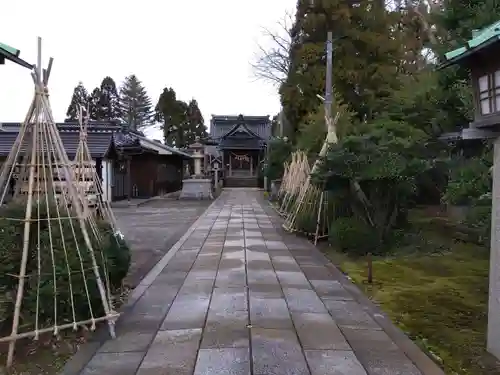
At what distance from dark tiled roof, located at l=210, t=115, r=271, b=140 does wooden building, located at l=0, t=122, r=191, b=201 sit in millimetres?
16431

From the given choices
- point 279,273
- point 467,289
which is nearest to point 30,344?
point 279,273

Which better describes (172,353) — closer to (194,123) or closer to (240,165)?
(240,165)

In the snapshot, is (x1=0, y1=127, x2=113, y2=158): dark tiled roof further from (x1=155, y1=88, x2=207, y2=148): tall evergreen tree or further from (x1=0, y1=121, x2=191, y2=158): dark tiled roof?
(x1=155, y1=88, x2=207, y2=148): tall evergreen tree

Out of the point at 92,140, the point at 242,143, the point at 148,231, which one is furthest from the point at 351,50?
the point at 242,143

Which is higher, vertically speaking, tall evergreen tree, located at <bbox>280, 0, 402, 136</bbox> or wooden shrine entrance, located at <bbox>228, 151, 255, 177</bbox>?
tall evergreen tree, located at <bbox>280, 0, 402, 136</bbox>

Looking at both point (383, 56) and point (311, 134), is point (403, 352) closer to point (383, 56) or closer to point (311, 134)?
point (311, 134)

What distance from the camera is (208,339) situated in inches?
174

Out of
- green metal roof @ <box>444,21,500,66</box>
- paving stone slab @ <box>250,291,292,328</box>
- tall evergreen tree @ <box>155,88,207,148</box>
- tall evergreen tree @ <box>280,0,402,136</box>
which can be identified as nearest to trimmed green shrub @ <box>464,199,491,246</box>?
green metal roof @ <box>444,21,500,66</box>

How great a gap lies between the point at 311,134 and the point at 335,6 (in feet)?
21.4

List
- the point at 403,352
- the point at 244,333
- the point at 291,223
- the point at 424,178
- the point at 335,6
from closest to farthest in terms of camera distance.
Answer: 1. the point at 403,352
2. the point at 244,333
3. the point at 424,178
4. the point at 291,223
5. the point at 335,6

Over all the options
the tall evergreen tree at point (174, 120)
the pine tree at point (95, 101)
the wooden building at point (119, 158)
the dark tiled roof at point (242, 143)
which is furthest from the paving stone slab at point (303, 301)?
the pine tree at point (95, 101)

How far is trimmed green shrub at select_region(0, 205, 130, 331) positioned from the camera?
14.4 feet

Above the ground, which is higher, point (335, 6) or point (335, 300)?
point (335, 6)

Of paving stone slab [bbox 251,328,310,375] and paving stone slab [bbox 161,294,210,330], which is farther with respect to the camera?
paving stone slab [bbox 161,294,210,330]
